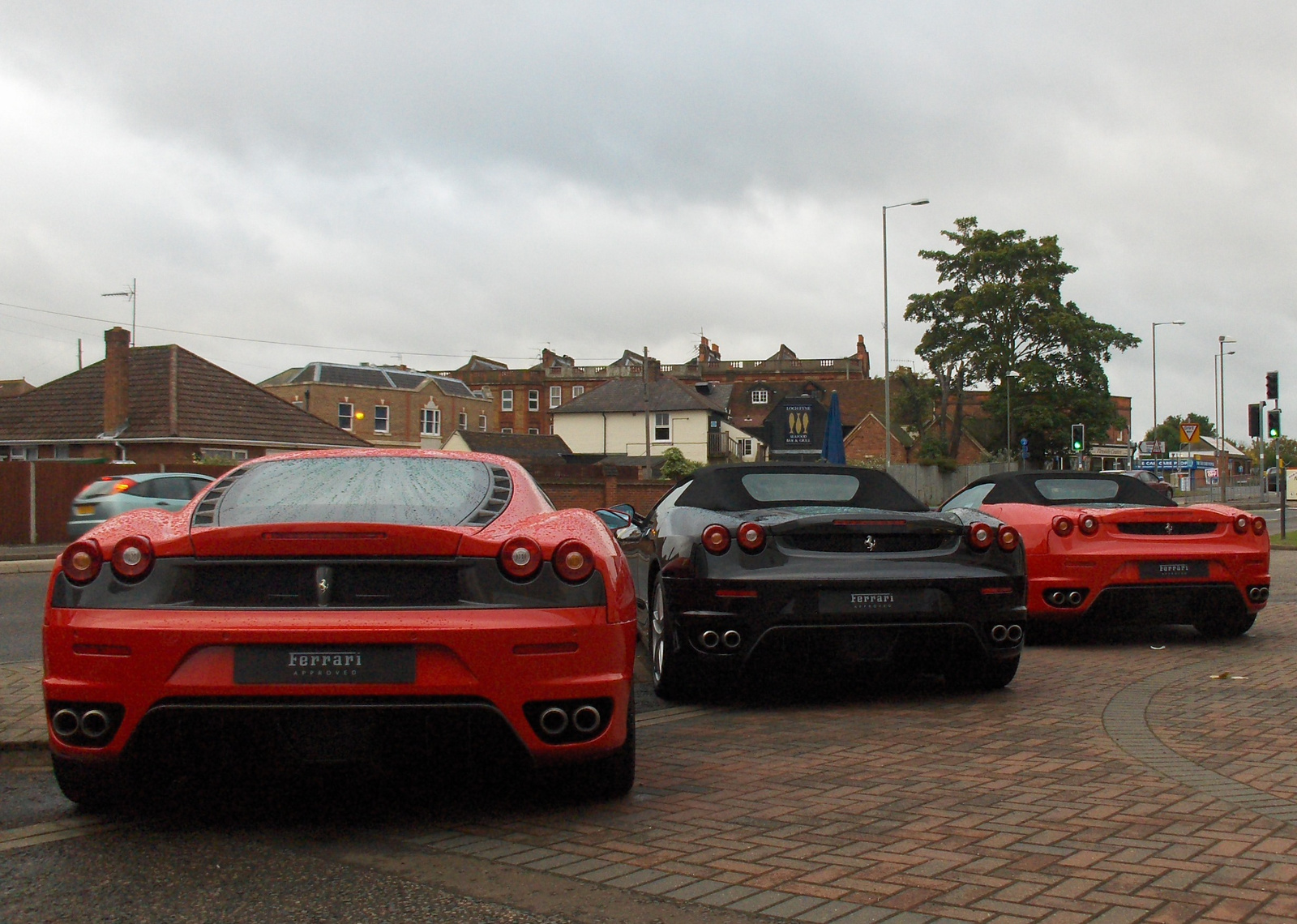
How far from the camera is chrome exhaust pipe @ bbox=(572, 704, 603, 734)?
4.10 m

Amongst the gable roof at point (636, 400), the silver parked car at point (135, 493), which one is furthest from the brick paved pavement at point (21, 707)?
the gable roof at point (636, 400)

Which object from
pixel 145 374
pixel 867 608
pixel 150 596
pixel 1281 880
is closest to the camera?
pixel 1281 880

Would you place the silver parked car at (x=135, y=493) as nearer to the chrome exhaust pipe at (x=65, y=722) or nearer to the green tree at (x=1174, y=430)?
the chrome exhaust pipe at (x=65, y=722)

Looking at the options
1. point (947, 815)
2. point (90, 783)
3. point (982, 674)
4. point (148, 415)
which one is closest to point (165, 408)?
point (148, 415)

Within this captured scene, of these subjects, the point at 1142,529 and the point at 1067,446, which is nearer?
the point at 1142,529

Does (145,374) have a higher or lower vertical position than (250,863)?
higher

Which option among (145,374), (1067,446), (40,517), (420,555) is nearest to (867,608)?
(420,555)

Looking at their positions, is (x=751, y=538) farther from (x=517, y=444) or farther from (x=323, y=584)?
(x=517, y=444)

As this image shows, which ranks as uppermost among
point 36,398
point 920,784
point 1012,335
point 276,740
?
point 1012,335

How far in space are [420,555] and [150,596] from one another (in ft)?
2.81

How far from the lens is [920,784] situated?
4.75 meters

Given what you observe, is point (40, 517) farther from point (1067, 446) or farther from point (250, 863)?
point (1067, 446)

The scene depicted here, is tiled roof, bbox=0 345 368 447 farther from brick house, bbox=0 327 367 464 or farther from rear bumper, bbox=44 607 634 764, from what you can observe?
rear bumper, bbox=44 607 634 764

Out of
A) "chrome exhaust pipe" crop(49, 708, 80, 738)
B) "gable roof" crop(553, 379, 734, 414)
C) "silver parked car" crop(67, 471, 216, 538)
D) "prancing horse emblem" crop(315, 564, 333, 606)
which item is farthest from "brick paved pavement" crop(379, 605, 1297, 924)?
"gable roof" crop(553, 379, 734, 414)
